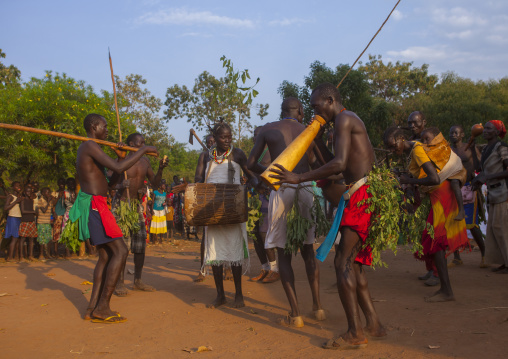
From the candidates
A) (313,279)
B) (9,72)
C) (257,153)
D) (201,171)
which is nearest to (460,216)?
(313,279)

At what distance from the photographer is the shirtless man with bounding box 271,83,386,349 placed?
3.71 metres

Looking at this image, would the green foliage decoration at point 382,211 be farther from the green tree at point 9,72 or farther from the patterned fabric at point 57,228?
the green tree at point 9,72

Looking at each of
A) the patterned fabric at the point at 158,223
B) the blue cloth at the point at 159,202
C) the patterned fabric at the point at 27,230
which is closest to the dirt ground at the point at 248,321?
the patterned fabric at the point at 27,230

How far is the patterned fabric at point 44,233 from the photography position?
1068cm

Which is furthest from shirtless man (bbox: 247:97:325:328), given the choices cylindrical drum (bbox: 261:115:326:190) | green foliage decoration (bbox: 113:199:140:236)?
green foliage decoration (bbox: 113:199:140:236)

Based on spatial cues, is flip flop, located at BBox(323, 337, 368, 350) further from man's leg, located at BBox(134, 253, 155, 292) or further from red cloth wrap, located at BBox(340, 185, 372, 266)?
man's leg, located at BBox(134, 253, 155, 292)

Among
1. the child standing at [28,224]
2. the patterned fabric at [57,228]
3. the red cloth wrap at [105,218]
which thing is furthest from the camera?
the patterned fabric at [57,228]

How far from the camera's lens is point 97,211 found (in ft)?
16.7

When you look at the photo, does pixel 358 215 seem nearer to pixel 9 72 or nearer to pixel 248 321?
pixel 248 321

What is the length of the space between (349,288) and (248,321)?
5.00 feet

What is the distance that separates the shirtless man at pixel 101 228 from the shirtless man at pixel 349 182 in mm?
2255

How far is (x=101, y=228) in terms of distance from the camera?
16.6ft

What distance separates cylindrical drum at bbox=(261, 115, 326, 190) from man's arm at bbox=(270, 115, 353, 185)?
2.3 inches

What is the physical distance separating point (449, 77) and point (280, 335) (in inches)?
1388
